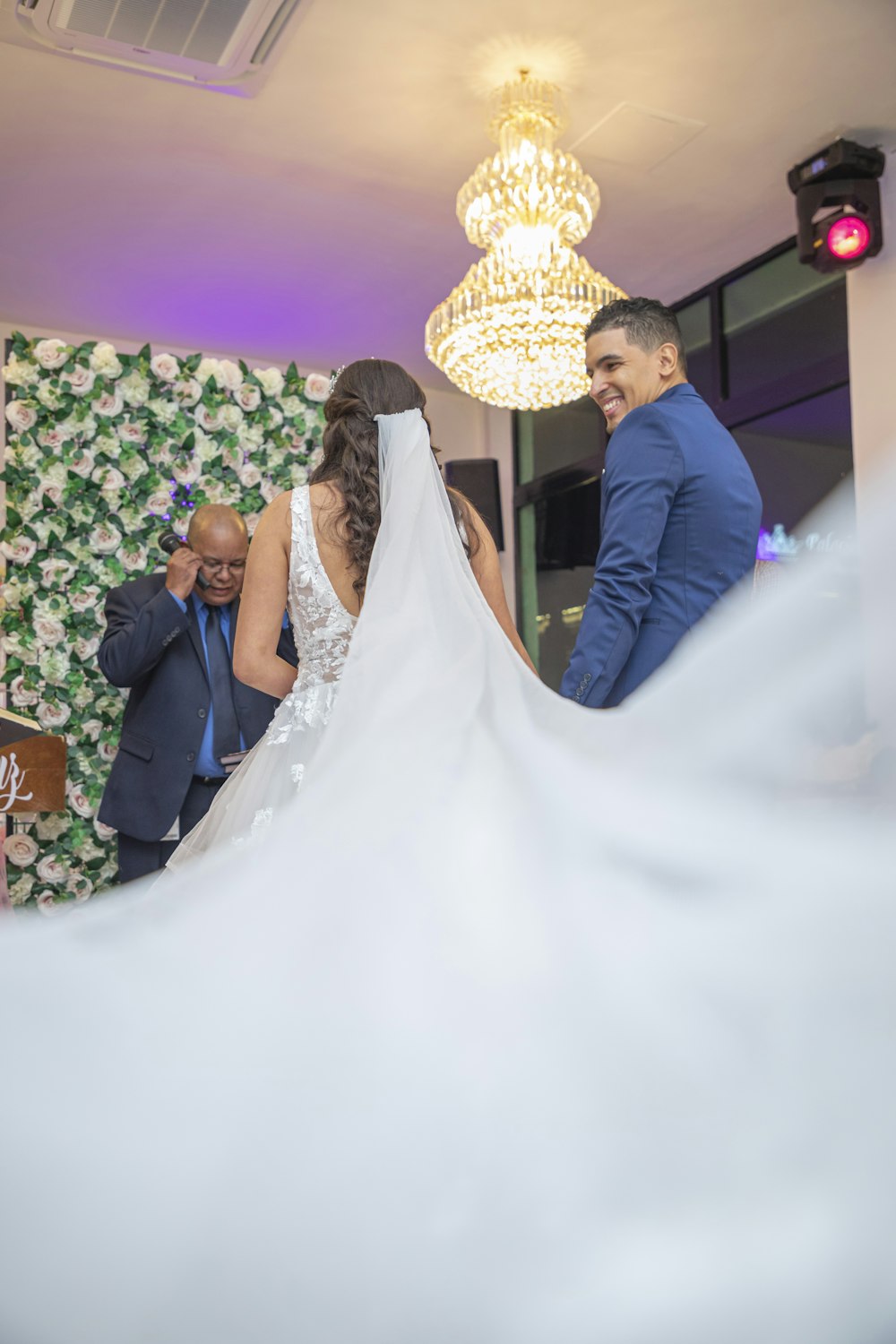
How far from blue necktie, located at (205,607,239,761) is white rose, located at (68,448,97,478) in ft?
2.10

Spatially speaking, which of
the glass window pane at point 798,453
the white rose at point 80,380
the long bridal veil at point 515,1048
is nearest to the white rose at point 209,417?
the white rose at point 80,380

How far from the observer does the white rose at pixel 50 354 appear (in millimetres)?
3455

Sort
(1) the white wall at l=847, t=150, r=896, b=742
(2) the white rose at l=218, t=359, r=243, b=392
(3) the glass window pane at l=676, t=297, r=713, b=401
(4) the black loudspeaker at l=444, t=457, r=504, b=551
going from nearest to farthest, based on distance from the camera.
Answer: (2) the white rose at l=218, t=359, r=243, b=392 → (1) the white wall at l=847, t=150, r=896, b=742 → (3) the glass window pane at l=676, t=297, r=713, b=401 → (4) the black loudspeaker at l=444, t=457, r=504, b=551

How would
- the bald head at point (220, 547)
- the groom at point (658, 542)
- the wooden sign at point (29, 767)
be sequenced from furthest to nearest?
the bald head at point (220, 547) → the wooden sign at point (29, 767) → the groom at point (658, 542)

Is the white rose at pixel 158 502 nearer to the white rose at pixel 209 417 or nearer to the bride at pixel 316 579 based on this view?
the white rose at pixel 209 417

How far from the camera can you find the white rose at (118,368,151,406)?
3.58 m

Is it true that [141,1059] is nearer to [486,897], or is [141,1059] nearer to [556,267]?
[486,897]

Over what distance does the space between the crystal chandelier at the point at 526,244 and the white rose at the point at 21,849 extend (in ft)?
7.85

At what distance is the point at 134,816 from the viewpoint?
3262 millimetres

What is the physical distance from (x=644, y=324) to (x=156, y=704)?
188 centimetres

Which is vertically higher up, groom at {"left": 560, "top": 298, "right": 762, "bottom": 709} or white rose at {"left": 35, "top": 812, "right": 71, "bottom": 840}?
groom at {"left": 560, "top": 298, "right": 762, "bottom": 709}

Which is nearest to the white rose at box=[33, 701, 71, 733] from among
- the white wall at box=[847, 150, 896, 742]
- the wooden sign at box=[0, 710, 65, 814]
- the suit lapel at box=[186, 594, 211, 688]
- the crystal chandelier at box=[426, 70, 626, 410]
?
the wooden sign at box=[0, 710, 65, 814]

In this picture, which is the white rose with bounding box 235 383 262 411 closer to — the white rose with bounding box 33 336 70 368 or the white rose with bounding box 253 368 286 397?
the white rose with bounding box 253 368 286 397

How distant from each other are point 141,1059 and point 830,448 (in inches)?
182
